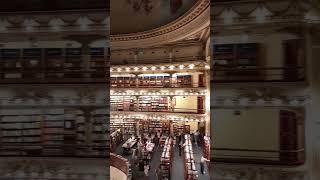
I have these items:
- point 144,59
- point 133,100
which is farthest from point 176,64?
point 133,100

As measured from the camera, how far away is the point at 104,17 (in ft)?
11.7

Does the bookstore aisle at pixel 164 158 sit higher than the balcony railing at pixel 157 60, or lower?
lower

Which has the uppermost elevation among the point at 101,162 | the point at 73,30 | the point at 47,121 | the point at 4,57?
the point at 73,30

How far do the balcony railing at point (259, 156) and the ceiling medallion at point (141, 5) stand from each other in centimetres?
1459

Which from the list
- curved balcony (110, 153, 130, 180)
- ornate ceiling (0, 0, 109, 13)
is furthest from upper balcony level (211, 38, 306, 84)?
curved balcony (110, 153, 130, 180)

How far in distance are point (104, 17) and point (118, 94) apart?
15.7 metres

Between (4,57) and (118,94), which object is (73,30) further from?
(118,94)

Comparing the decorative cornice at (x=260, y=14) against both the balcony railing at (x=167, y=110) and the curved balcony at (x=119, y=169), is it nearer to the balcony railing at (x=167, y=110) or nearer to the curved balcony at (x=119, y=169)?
the curved balcony at (x=119, y=169)

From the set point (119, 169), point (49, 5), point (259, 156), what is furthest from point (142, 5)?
point (259, 156)

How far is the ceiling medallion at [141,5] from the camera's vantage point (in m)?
17.4

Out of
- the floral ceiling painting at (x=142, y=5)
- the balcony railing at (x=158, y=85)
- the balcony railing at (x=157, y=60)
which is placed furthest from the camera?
the balcony railing at (x=158, y=85)

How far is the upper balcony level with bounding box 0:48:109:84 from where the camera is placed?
357 centimetres

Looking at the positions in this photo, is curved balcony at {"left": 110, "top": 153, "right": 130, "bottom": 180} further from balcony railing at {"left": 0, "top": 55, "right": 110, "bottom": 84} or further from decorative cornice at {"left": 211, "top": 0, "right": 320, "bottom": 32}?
decorative cornice at {"left": 211, "top": 0, "right": 320, "bottom": 32}

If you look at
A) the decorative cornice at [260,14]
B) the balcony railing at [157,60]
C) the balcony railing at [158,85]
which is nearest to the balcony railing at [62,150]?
the decorative cornice at [260,14]
